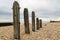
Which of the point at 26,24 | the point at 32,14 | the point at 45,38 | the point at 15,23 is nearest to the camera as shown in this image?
the point at 15,23

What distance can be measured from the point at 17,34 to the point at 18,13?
127 cm

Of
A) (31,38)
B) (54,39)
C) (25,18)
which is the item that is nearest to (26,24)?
(25,18)

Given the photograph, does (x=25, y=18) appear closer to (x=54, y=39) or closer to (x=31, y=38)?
(x=31, y=38)

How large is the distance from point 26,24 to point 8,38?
2.41 m

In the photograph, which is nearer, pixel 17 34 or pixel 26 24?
pixel 17 34

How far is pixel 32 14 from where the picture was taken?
53.4ft

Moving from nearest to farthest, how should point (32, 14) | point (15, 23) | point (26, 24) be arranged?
point (15, 23), point (26, 24), point (32, 14)

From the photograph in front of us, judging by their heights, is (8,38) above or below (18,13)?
below

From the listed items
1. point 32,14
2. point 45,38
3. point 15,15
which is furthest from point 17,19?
point 32,14

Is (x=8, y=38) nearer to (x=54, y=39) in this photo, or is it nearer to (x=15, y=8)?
(x=15, y=8)

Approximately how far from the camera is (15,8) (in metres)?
11.9

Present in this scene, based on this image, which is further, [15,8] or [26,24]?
[26,24]

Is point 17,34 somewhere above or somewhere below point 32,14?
below

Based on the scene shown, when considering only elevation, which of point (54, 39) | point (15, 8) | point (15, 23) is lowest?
point (54, 39)
